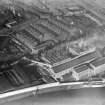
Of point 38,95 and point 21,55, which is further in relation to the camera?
point 21,55

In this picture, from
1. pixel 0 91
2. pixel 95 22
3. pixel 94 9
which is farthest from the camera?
pixel 94 9

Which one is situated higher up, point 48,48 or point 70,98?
point 48,48

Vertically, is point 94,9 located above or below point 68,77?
above

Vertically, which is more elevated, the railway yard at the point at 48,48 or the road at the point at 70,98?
the railway yard at the point at 48,48

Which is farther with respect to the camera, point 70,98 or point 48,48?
point 48,48

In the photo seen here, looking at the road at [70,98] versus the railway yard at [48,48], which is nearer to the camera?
the road at [70,98]

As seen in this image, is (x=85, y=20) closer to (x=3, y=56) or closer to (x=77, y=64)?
(x=77, y=64)

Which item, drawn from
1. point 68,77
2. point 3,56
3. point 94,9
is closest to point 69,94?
point 68,77

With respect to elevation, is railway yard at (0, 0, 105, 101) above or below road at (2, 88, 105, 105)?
above

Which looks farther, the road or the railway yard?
the railway yard

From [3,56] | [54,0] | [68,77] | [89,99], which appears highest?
[54,0]

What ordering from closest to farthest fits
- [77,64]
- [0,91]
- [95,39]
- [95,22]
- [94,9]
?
[0,91] < [77,64] < [95,39] < [95,22] < [94,9]
